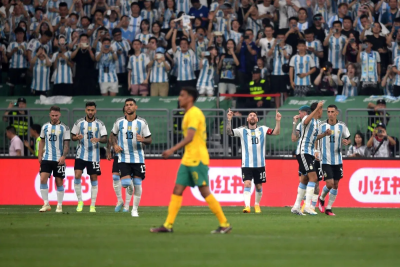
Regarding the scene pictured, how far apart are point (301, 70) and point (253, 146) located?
747 centimetres

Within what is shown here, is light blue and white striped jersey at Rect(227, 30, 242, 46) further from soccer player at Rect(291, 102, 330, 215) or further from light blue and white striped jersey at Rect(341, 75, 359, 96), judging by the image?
soccer player at Rect(291, 102, 330, 215)

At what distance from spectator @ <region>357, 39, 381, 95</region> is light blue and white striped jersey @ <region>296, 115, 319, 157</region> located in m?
8.15

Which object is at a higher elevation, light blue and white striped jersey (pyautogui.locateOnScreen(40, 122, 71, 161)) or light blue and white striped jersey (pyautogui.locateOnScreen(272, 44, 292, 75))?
light blue and white striped jersey (pyautogui.locateOnScreen(272, 44, 292, 75))

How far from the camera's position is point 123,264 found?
8555 mm

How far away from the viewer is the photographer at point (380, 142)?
71.9ft

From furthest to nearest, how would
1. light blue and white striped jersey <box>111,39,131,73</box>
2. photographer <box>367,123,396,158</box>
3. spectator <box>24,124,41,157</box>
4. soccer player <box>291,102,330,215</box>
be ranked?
light blue and white striped jersey <box>111,39,131,73</box> → photographer <box>367,123,396,158</box> → spectator <box>24,124,41,157</box> → soccer player <box>291,102,330,215</box>

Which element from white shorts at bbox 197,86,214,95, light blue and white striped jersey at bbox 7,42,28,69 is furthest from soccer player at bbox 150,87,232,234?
light blue and white striped jersey at bbox 7,42,28,69

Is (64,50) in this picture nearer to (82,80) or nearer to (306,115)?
(82,80)

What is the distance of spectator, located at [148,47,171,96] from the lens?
2591 cm

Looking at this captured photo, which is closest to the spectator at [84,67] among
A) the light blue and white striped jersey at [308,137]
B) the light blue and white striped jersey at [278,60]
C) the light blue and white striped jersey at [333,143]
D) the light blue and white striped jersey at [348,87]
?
the light blue and white striped jersey at [278,60]

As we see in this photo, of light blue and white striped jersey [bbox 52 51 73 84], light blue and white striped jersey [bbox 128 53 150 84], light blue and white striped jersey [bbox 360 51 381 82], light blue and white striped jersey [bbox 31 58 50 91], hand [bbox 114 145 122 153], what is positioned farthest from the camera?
light blue and white striped jersey [bbox 31 58 50 91]

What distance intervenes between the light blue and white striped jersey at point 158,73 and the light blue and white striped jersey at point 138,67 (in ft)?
0.82

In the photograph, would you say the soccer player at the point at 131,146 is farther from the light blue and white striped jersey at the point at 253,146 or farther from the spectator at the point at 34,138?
the spectator at the point at 34,138

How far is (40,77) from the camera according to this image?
27.1 metres
